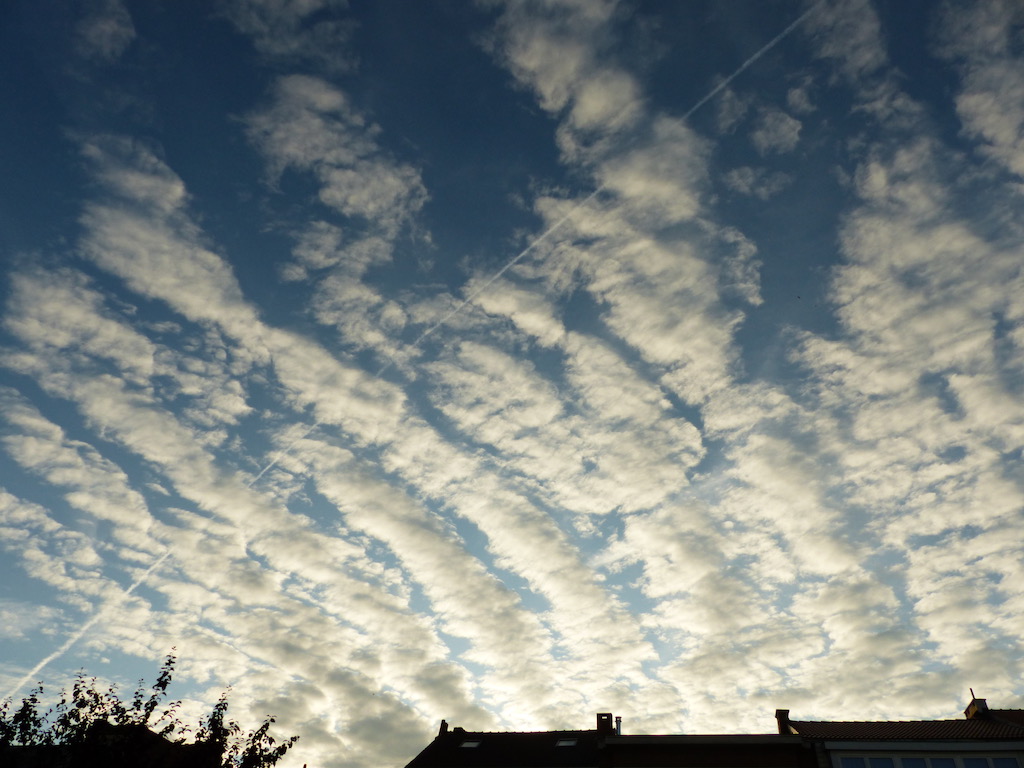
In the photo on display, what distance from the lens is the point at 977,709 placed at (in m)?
37.3

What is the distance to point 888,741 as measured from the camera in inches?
1241

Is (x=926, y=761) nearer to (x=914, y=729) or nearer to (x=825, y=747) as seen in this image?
(x=914, y=729)

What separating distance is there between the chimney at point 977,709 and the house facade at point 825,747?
49 mm

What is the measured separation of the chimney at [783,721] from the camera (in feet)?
119

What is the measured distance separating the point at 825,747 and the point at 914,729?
16.0 feet

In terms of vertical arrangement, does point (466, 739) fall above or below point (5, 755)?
above

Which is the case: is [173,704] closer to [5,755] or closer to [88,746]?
[88,746]

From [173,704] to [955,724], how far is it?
3859 cm

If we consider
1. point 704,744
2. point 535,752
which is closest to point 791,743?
point 704,744

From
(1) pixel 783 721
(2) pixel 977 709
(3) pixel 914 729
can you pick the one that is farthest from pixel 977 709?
(1) pixel 783 721

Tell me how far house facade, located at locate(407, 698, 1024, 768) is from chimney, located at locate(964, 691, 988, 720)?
0.05 metres

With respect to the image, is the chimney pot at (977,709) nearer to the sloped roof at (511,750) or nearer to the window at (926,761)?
the window at (926,761)

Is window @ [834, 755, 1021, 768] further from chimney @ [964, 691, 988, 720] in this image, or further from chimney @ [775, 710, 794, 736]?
chimney @ [964, 691, 988, 720]

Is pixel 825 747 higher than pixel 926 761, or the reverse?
pixel 825 747
